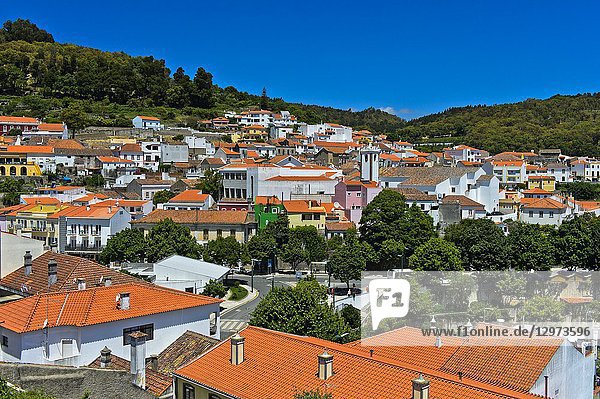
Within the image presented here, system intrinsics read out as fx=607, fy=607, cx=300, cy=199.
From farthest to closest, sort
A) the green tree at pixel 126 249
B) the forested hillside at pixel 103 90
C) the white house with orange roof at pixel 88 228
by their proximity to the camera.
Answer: the forested hillside at pixel 103 90 < the white house with orange roof at pixel 88 228 < the green tree at pixel 126 249

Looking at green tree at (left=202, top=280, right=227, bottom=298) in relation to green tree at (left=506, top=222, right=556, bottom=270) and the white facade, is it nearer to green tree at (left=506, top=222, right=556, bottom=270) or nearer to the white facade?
the white facade

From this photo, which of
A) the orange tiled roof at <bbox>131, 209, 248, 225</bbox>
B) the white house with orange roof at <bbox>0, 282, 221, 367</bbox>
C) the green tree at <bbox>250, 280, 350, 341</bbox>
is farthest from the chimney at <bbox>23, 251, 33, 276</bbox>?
the orange tiled roof at <bbox>131, 209, 248, 225</bbox>

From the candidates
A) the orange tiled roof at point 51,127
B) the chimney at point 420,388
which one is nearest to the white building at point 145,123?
the orange tiled roof at point 51,127

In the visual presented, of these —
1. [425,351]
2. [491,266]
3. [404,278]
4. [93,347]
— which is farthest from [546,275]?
[93,347]

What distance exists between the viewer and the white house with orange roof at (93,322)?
57.5ft

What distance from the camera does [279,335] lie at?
15.8 m

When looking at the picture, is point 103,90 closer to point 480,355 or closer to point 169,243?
point 169,243

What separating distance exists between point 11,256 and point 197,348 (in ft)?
38.5

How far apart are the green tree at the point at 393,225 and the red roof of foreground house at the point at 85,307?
24247 millimetres

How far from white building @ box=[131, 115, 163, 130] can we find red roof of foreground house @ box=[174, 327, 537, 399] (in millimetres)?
80618

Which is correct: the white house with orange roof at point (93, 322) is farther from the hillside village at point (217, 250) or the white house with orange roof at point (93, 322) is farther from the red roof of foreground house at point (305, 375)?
the red roof of foreground house at point (305, 375)

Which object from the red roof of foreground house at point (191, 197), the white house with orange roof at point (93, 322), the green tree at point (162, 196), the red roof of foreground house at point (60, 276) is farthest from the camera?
the green tree at point (162, 196)

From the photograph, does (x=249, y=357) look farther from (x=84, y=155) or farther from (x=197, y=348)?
(x=84, y=155)

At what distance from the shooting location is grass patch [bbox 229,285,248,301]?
3672 cm
